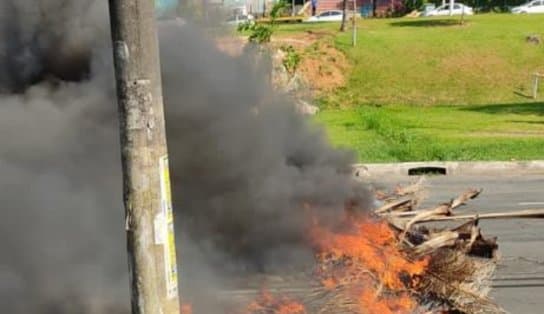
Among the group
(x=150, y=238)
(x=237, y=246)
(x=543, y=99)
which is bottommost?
(x=543, y=99)

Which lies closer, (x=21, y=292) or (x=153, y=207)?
(x=153, y=207)

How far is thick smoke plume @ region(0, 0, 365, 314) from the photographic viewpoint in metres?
5.21

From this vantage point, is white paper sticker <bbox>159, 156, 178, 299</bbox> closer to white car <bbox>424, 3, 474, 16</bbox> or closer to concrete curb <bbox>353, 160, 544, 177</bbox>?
concrete curb <bbox>353, 160, 544, 177</bbox>

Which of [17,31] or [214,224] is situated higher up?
[17,31]

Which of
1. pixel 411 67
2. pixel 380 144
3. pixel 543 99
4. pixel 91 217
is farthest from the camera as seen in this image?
pixel 411 67

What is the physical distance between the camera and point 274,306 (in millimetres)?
5027

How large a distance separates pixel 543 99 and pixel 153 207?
1144 inches

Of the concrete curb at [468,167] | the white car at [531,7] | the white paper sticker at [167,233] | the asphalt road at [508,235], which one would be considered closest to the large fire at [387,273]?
the asphalt road at [508,235]

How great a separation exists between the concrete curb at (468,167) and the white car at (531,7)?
42.6 m

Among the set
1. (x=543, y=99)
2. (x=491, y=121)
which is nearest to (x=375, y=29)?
(x=543, y=99)

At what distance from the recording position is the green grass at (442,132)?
16.4 metres

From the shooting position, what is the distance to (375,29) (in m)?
43.0

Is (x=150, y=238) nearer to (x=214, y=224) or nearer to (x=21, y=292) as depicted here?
(x=21, y=292)

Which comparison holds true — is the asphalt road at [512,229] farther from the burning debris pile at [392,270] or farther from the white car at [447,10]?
the white car at [447,10]
